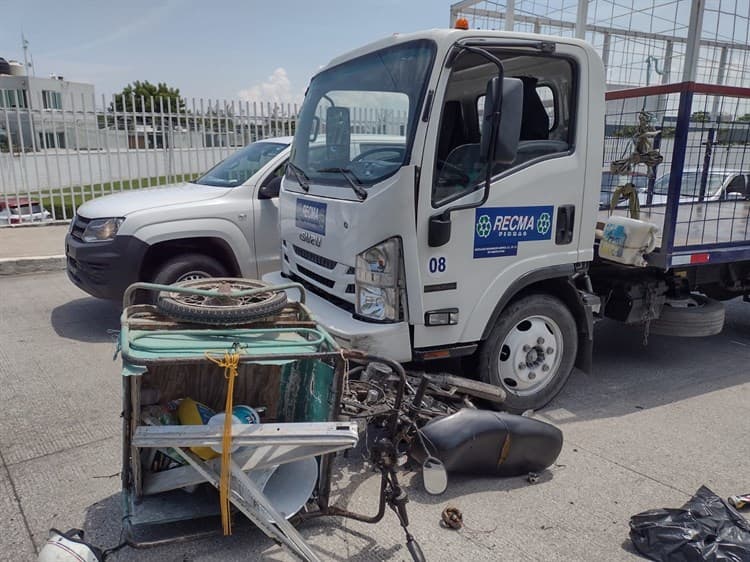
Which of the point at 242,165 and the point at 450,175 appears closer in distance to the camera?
the point at 450,175

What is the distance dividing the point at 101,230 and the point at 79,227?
→ 462 millimetres

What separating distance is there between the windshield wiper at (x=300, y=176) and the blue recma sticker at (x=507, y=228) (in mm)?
1300

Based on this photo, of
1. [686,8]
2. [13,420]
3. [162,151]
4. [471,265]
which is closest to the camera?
[471,265]

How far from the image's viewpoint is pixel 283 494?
2.90 metres

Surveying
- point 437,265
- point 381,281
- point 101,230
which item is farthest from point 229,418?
point 101,230

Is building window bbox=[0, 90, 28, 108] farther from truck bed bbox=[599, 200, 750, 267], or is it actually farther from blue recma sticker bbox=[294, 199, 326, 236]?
truck bed bbox=[599, 200, 750, 267]

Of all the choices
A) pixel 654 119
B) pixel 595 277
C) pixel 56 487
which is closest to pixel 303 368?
pixel 56 487

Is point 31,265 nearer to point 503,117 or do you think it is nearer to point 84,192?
point 84,192

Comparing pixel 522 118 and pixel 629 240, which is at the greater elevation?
pixel 522 118

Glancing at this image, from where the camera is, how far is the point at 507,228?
3.86 metres

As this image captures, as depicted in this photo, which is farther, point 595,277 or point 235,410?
point 595,277

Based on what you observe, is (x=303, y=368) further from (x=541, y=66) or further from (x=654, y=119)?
(x=654, y=119)

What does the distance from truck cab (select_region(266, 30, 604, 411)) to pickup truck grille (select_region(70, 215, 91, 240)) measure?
250cm

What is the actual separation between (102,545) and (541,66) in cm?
378
